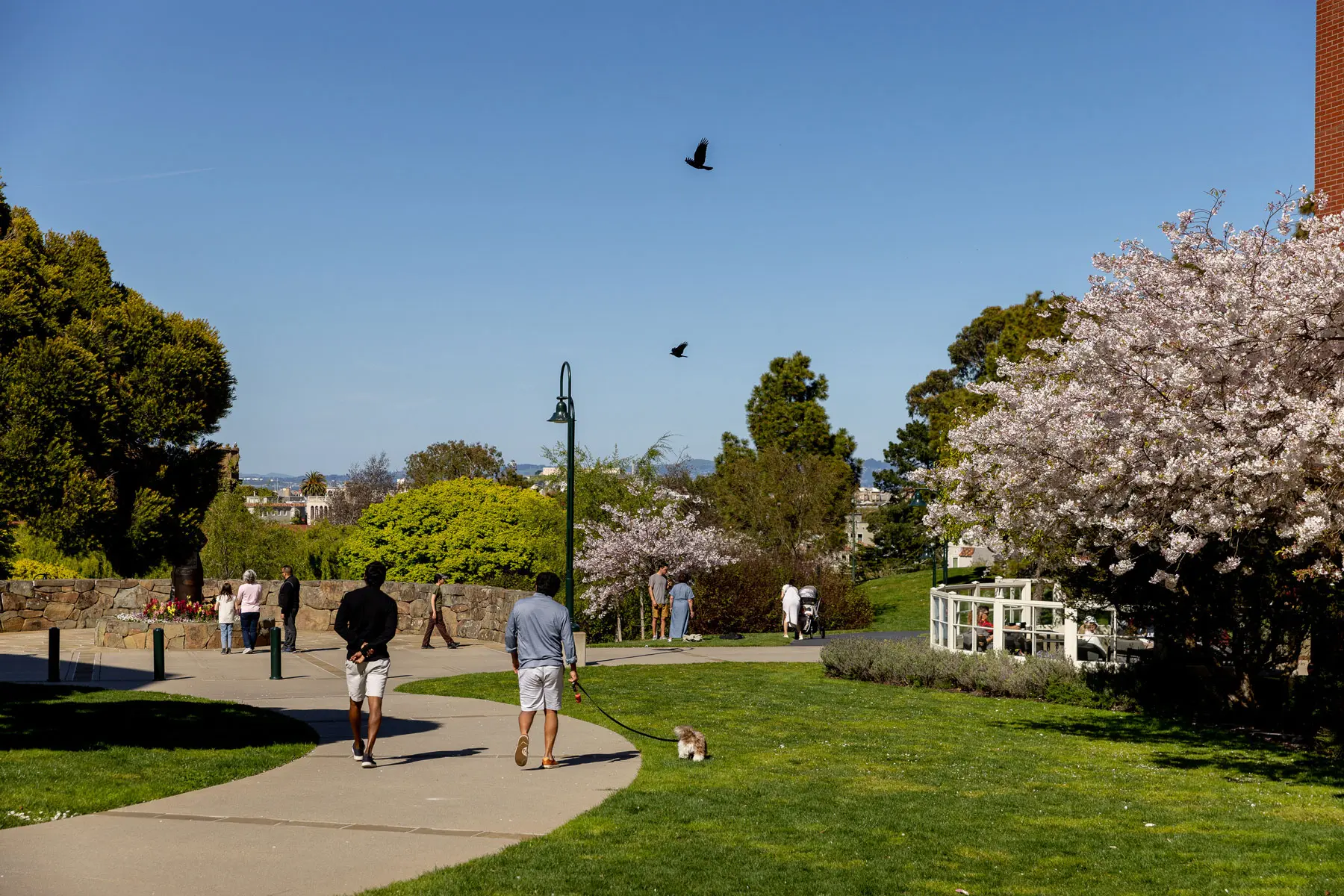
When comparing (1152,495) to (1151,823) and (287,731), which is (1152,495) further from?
(287,731)

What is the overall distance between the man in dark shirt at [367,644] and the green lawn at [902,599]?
29.8m

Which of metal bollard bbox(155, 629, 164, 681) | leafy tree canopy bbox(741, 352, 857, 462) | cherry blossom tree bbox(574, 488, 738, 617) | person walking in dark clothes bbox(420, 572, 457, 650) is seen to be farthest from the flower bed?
leafy tree canopy bbox(741, 352, 857, 462)

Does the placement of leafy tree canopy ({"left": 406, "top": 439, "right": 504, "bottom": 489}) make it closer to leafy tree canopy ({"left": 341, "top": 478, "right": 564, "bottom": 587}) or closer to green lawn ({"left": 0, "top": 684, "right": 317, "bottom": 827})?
leafy tree canopy ({"left": 341, "top": 478, "right": 564, "bottom": 587})

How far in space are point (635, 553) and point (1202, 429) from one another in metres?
25.9

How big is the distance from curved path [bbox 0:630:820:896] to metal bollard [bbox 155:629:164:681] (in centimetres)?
398

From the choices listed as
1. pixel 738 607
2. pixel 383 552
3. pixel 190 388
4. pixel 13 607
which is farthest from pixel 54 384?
pixel 738 607

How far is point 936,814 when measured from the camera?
942 centimetres

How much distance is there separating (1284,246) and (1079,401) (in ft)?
8.25

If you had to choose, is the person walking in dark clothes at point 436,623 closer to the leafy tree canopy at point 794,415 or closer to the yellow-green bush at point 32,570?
the yellow-green bush at point 32,570

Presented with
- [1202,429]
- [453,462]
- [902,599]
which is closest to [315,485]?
[453,462]

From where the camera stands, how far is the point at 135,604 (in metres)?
30.5

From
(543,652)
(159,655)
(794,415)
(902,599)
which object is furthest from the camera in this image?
(794,415)

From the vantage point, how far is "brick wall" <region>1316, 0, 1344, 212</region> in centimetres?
1697

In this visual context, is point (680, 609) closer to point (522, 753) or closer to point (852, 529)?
point (522, 753)
